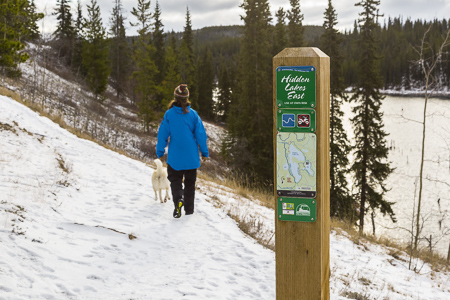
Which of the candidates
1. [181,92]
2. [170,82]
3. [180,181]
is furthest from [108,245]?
[170,82]

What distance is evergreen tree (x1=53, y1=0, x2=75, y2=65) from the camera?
4875 centimetres

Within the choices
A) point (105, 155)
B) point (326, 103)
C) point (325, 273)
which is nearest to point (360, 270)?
point (325, 273)

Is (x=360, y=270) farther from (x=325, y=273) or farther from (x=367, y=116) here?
(x=367, y=116)

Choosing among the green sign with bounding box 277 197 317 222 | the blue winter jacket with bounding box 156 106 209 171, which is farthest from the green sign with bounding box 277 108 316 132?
the blue winter jacket with bounding box 156 106 209 171

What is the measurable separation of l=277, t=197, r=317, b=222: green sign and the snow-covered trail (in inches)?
71.3

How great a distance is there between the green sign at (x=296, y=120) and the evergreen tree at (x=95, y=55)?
42.4 meters

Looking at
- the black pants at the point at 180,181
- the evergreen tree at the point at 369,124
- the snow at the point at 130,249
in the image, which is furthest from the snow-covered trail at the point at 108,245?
the evergreen tree at the point at 369,124

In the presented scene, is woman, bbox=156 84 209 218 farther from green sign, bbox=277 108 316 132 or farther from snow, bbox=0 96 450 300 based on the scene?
green sign, bbox=277 108 316 132

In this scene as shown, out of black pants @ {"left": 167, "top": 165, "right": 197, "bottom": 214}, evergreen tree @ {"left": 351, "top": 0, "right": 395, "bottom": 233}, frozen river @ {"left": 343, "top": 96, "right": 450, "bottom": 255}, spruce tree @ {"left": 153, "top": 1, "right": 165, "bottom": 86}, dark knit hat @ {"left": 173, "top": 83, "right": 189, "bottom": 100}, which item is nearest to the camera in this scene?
dark knit hat @ {"left": 173, "top": 83, "right": 189, "bottom": 100}

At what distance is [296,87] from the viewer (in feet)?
→ 8.21

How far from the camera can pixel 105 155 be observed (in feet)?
36.8

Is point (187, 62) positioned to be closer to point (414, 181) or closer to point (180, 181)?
point (414, 181)

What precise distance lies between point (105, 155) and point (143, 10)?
35.0m

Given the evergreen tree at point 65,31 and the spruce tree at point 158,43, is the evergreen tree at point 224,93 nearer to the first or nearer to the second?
the spruce tree at point 158,43
